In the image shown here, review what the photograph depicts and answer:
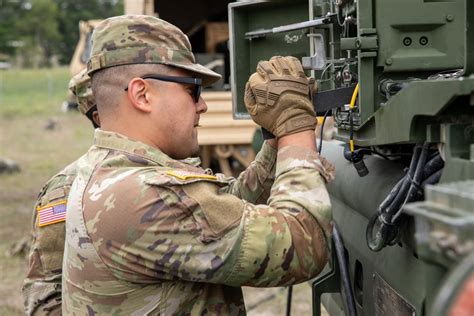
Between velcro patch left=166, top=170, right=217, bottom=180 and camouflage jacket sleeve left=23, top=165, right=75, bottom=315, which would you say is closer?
velcro patch left=166, top=170, right=217, bottom=180

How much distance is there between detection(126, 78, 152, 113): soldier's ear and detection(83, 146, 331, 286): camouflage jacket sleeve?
23 cm

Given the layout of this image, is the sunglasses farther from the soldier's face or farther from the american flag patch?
the american flag patch

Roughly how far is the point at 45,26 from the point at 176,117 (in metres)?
42.9

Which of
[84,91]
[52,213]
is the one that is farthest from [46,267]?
[84,91]

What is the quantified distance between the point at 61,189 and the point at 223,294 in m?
1.03

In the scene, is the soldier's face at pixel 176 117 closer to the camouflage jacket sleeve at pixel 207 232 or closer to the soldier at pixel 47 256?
the camouflage jacket sleeve at pixel 207 232

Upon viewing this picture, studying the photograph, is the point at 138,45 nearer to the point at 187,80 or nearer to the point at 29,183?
the point at 187,80

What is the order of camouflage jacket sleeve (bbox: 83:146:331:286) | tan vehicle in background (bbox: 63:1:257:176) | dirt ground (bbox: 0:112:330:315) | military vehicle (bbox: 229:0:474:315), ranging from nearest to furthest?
military vehicle (bbox: 229:0:474:315) < camouflage jacket sleeve (bbox: 83:146:331:286) < dirt ground (bbox: 0:112:330:315) < tan vehicle in background (bbox: 63:1:257:176)

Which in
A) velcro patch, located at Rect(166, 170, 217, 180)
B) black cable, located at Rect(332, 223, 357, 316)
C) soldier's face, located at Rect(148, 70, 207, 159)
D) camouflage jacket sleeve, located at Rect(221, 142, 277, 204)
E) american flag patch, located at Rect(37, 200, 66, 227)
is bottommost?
black cable, located at Rect(332, 223, 357, 316)

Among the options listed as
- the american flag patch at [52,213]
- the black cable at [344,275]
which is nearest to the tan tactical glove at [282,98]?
the black cable at [344,275]

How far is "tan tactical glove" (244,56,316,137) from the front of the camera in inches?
84.4

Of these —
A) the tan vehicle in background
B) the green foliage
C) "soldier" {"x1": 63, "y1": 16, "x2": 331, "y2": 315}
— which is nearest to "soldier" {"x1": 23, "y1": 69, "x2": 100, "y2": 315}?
"soldier" {"x1": 63, "y1": 16, "x2": 331, "y2": 315}

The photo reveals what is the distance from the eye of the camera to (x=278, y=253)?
1.95 m

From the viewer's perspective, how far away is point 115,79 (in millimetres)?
2182
